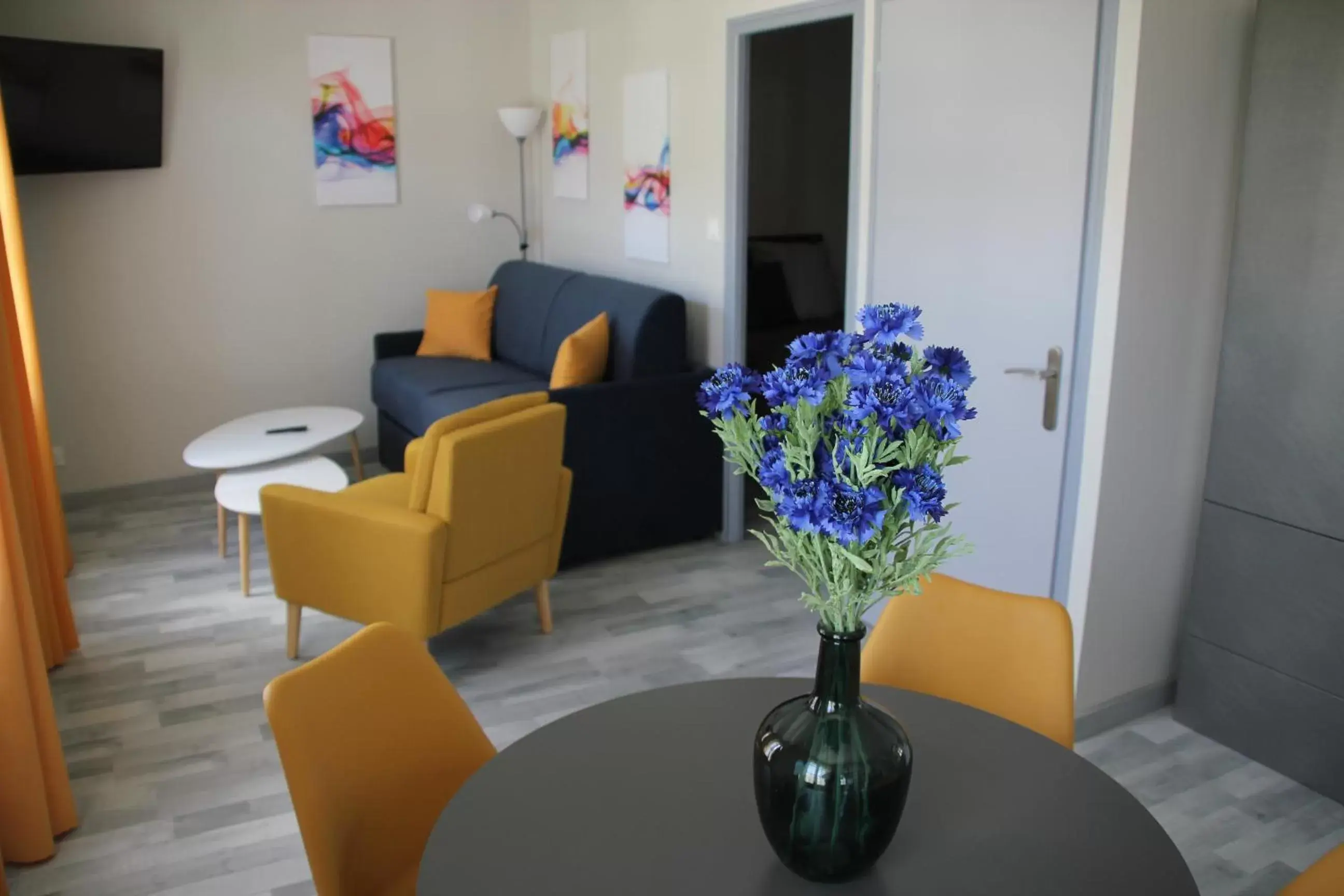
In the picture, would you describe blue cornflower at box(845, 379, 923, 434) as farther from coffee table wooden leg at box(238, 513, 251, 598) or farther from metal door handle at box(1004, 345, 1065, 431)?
coffee table wooden leg at box(238, 513, 251, 598)

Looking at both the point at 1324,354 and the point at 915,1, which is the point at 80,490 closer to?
the point at 915,1

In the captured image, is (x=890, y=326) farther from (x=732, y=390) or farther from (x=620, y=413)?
(x=620, y=413)

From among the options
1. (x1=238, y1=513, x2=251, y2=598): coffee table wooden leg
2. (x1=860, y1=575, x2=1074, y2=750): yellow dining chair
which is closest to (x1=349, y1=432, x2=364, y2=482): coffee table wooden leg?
(x1=238, y1=513, x2=251, y2=598): coffee table wooden leg

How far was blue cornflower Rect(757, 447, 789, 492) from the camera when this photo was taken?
4.14ft

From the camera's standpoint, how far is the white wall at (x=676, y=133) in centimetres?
442

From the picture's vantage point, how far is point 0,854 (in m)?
2.50

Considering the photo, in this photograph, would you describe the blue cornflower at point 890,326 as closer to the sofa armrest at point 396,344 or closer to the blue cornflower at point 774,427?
the blue cornflower at point 774,427

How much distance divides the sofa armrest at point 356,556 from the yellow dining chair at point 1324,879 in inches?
90.6

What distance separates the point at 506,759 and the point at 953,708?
0.71m

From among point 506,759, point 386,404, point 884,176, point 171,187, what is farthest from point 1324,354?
point 171,187

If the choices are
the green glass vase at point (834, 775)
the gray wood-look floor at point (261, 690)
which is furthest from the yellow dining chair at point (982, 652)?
the gray wood-look floor at point (261, 690)

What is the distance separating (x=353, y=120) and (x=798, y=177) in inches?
95.9

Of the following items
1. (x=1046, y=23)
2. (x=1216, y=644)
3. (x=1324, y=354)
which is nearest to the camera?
(x=1324, y=354)

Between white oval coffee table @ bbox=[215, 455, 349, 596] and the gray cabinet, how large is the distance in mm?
2964
